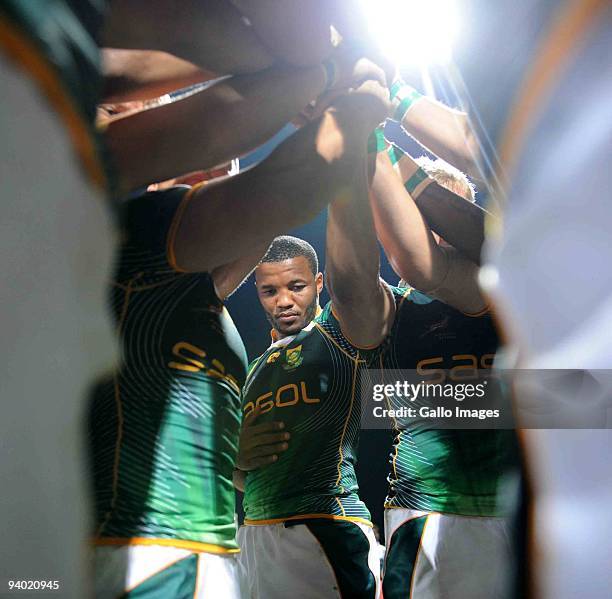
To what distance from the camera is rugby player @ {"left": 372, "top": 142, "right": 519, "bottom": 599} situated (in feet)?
3.44

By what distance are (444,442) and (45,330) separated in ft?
2.21

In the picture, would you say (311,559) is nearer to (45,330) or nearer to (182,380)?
(182,380)

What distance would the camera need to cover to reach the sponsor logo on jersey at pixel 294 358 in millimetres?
1138

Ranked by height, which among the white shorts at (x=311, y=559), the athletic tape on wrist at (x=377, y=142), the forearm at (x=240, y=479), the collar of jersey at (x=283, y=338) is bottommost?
the white shorts at (x=311, y=559)

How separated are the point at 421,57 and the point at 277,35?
0.27 m

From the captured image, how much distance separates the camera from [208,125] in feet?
2.86

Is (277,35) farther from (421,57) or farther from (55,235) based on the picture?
(55,235)

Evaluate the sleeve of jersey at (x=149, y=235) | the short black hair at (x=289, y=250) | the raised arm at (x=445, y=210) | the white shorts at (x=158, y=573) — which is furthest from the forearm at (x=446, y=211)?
the white shorts at (x=158, y=573)

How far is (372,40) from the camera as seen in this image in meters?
0.99

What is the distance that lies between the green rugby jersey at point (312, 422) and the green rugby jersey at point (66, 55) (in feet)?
1.49

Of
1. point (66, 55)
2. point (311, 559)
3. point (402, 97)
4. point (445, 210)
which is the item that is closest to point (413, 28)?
point (402, 97)

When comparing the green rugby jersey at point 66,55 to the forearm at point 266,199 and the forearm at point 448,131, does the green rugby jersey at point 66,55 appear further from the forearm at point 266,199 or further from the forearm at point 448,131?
the forearm at point 448,131

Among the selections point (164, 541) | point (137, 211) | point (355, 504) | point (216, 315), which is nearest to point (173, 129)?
point (137, 211)

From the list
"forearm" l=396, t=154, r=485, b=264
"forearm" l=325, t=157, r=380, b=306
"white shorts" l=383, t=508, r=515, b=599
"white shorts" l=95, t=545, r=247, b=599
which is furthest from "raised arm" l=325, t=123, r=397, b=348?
"white shorts" l=95, t=545, r=247, b=599
